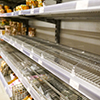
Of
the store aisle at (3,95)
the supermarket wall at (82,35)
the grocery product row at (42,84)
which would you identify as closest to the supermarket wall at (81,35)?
the supermarket wall at (82,35)

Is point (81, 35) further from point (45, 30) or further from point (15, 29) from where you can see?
point (15, 29)

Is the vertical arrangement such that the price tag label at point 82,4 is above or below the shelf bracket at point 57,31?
above

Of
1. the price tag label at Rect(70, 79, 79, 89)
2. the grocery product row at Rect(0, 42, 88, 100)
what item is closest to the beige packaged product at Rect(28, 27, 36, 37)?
the grocery product row at Rect(0, 42, 88, 100)

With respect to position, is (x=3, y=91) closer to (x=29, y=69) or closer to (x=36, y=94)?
(x=29, y=69)

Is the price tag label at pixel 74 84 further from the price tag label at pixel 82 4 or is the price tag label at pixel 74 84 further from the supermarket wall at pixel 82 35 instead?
the supermarket wall at pixel 82 35

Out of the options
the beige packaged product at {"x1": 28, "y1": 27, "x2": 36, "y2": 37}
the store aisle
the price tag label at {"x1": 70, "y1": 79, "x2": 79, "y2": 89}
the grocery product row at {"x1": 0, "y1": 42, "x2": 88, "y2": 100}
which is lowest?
the store aisle

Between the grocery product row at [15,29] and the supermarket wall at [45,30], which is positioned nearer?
the supermarket wall at [45,30]

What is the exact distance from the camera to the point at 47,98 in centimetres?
103

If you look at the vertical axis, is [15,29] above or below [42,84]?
above

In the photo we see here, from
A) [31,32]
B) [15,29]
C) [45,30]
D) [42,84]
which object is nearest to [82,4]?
[42,84]

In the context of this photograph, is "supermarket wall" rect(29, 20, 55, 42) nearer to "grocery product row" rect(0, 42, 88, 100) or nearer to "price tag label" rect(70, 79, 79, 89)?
"grocery product row" rect(0, 42, 88, 100)

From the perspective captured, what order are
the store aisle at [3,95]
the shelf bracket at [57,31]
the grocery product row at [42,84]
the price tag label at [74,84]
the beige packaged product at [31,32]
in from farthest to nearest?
→ the beige packaged product at [31,32]
the store aisle at [3,95]
the shelf bracket at [57,31]
the grocery product row at [42,84]
the price tag label at [74,84]

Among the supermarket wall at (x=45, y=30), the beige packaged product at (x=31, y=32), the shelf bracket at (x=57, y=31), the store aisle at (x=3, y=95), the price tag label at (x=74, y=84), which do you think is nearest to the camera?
the price tag label at (x=74, y=84)

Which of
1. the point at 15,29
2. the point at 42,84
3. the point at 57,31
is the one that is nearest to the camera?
the point at 42,84
